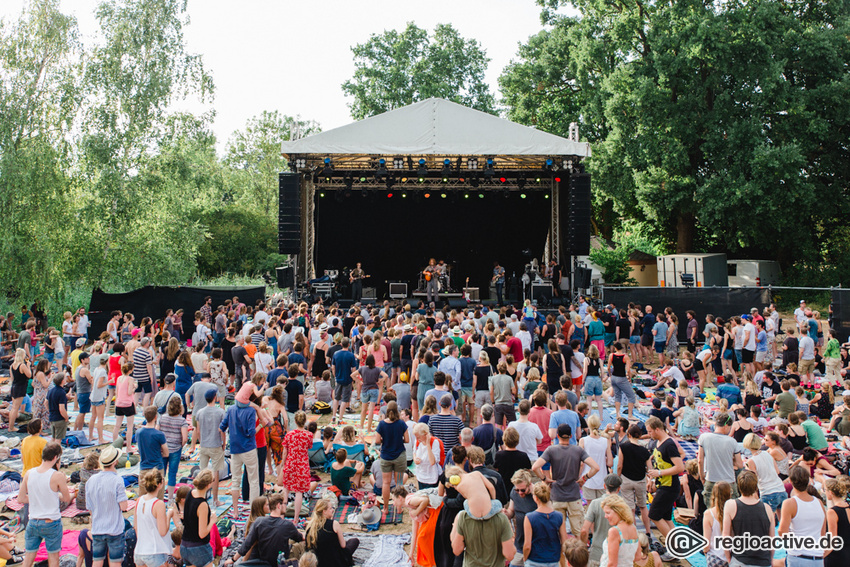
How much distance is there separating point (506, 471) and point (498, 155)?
39.4ft

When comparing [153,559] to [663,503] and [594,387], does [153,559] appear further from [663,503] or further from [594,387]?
[594,387]

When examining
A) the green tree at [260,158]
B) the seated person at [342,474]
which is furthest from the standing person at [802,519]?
the green tree at [260,158]

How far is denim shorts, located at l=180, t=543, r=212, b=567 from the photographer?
4352 millimetres

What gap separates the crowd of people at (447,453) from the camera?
13.5 ft

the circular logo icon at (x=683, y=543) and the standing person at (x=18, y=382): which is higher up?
the standing person at (x=18, y=382)

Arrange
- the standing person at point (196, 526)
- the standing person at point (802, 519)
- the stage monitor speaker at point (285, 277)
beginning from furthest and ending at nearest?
1. the stage monitor speaker at point (285, 277)
2. the standing person at point (196, 526)
3. the standing person at point (802, 519)

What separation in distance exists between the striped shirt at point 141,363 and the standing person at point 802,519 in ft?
23.6

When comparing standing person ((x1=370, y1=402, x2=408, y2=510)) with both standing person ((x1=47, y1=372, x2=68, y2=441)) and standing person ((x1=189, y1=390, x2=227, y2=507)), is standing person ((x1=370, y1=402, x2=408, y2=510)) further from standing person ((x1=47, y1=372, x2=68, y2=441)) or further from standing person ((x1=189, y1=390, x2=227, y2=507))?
standing person ((x1=47, y1=372, x2=68, y2=441))

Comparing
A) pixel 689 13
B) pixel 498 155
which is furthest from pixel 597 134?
pixel 498 155

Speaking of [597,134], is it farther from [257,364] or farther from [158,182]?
[257,364]

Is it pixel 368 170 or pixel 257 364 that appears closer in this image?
pixel 257 364

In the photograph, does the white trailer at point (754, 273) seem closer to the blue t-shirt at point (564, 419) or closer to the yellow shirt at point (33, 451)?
the blue t-shirt at point (564, 419)

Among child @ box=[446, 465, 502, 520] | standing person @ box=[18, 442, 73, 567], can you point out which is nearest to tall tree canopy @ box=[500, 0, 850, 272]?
child @ box=[446, 465, 502, 520]

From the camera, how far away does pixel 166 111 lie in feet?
66.5
